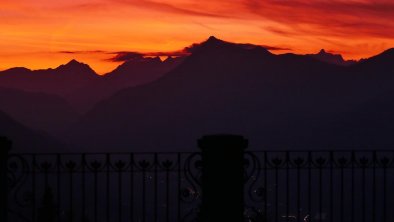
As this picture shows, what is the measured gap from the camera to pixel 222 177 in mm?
12562

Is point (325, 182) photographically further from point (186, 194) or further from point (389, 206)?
point (186, 194)

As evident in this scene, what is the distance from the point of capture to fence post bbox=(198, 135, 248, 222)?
1255 centimetres

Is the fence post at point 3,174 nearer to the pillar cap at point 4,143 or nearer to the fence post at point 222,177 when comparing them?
the pillar cap at point 4,143

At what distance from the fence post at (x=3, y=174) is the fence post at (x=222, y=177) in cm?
308

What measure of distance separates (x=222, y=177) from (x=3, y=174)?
11.6 feet

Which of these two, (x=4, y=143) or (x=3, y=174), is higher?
(x=4, y=143)

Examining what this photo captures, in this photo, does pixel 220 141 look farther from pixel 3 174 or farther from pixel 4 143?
pixel 3 174

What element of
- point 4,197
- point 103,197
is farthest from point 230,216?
point 103,197

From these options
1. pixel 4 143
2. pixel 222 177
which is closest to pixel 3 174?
pixel 4 143

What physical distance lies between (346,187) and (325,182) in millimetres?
25533

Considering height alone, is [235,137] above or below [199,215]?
above

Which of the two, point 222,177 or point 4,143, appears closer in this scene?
point 4,143

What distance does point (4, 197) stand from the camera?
12.7 meters

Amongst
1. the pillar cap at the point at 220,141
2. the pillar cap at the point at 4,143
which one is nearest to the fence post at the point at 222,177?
the pillar cap at the point at 220,141
